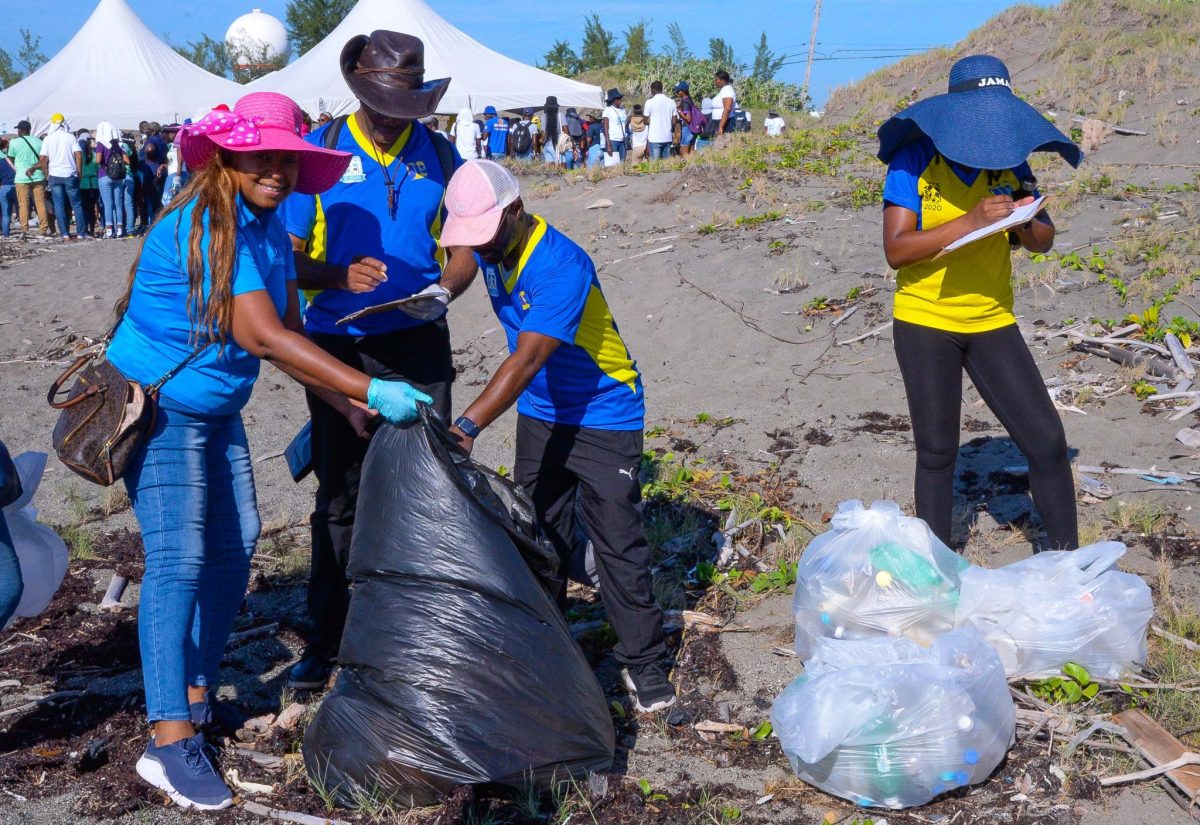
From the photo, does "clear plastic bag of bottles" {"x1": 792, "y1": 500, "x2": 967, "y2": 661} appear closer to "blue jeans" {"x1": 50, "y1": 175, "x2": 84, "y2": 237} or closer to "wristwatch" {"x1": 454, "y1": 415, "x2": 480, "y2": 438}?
"wristwatch" {"x1": 454, "y1": 415, "x2": 480, "y2": 438}

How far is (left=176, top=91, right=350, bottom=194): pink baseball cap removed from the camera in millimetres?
2928

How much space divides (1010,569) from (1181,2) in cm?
1953

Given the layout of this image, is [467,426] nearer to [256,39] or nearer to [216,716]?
[216,716]

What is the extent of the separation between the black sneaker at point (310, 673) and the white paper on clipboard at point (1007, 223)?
8.34 feet

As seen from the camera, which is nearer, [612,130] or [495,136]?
[612,130]

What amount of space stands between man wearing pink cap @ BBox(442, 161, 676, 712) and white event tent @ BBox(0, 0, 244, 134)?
73.1 ft

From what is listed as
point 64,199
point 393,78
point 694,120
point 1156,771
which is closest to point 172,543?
point 393,78

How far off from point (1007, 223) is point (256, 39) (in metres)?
37.5

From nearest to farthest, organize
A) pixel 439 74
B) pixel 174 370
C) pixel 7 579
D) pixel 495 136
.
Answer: pixel 174 370 → pixel 7 579 → pixel 495 136 → pixel 439 74

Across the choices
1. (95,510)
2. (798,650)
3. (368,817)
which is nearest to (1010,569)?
(798,650)

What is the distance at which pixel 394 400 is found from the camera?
114 inches

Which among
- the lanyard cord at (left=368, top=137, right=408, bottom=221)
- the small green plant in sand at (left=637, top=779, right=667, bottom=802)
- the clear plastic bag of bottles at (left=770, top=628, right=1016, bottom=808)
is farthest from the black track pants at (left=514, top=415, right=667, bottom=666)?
the lanyard cord at (left=368, top=137, right=408, bottom=221)

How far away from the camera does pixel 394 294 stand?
12.2 ft

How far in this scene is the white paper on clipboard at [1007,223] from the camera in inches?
138
